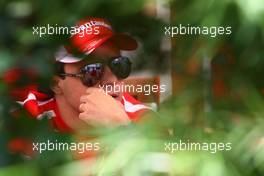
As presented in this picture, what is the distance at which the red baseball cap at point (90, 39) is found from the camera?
62cm

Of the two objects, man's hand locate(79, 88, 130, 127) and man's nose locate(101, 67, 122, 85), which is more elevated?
man's nose locate(101, 67, 122, 85)

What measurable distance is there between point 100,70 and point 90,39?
4 cm

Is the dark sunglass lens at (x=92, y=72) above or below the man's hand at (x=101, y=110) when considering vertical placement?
above

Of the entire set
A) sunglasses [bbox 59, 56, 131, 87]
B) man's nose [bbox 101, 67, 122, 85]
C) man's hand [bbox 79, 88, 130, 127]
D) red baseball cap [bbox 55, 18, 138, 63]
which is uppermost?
red baseball cap [bbox 55, 18, 138, 63]

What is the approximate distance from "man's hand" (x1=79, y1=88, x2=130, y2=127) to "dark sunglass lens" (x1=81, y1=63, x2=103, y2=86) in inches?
0.9

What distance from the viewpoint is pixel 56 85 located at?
66cm

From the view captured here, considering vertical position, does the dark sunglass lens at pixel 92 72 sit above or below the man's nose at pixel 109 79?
above

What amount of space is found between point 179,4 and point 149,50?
0.24ft

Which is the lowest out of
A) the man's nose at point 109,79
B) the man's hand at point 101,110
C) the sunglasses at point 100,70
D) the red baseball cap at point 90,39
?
the man's hand at point 101,110

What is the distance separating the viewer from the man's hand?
0.67m

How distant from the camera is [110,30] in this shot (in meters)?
0.66

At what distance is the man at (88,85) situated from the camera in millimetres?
631

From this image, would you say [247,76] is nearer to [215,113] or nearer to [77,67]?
[215,113]

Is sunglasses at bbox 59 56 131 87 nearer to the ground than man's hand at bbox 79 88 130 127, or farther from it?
farther from it
